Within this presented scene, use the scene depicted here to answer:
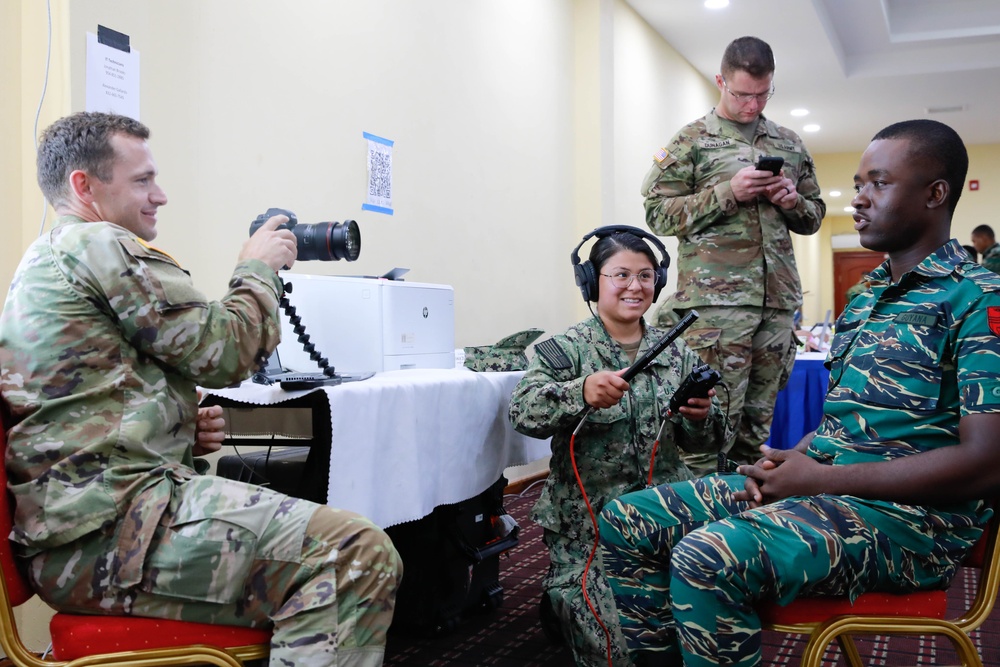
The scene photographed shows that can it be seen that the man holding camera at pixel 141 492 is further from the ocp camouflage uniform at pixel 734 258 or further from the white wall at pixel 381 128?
the ocp camouflage uniform at pixel 734 258

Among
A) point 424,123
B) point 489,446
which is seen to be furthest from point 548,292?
point 489,446

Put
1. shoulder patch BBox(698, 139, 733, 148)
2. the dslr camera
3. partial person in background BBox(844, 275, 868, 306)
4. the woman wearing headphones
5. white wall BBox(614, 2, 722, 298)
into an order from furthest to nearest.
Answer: white wall BBox(614, 2, 722, 298)
shoulder patch BBox(698, 139, 733, 148)
the woman wearing headphones
the dslr camera
partial person in background BBox(844, 275, 868, 306)

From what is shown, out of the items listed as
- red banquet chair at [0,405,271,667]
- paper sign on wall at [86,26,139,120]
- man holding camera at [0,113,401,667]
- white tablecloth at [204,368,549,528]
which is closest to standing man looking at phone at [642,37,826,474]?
white tablecloth at [204,368,549,528]

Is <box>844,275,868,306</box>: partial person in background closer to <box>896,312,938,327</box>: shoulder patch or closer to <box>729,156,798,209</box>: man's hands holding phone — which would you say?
<box>896,312,938,327</box>: shoulder patch

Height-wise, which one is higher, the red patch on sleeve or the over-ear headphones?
the over-ear headphones

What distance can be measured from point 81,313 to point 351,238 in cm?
67

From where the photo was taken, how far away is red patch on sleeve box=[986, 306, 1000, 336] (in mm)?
1325

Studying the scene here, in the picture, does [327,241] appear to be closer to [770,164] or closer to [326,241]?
[326,241]

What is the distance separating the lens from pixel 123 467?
1.24 metres

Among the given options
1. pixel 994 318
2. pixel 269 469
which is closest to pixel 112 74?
pixel 269 469

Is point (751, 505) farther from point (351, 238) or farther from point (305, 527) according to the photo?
point (351, 238)

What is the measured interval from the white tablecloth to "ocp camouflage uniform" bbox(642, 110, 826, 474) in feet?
3.04

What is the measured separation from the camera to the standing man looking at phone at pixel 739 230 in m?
2.89

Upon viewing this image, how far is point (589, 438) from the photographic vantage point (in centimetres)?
216
